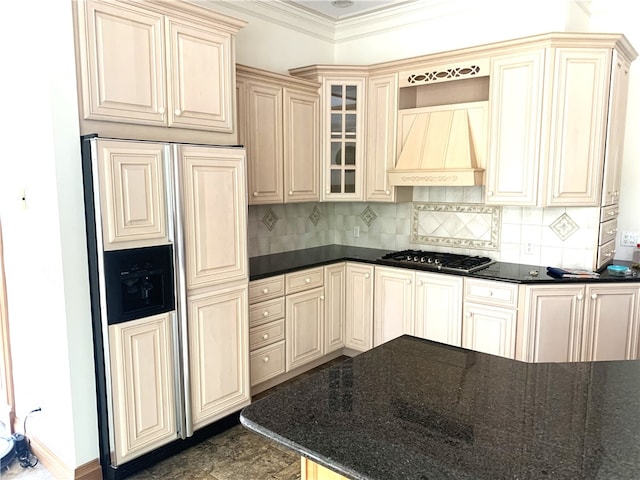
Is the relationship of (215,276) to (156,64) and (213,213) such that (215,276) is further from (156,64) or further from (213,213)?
(156,64)

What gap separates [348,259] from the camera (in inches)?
152

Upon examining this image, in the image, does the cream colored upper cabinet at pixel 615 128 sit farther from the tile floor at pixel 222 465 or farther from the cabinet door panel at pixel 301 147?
the tile floor at pixel 222 465

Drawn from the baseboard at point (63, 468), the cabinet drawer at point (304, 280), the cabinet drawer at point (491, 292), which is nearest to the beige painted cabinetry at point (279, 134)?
the cabinet drawer at point (304, 280)

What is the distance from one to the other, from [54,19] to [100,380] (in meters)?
1.72

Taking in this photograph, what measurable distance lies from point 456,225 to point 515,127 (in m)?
0.96

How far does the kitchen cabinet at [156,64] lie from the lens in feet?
7.01

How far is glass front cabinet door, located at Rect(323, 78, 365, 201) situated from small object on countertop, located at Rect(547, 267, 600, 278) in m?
1.59

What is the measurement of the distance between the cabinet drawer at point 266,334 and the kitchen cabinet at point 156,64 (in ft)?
4.50

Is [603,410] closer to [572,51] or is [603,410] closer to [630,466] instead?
[630,466]

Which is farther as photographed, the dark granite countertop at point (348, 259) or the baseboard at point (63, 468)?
the dark granite countertop at point (348, 259)

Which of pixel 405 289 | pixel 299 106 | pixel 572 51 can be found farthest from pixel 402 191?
pixel 572 51

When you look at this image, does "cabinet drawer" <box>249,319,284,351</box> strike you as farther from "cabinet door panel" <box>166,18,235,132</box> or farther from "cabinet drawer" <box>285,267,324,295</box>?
"cabinet door panel" <box>166,18,235,132</box>

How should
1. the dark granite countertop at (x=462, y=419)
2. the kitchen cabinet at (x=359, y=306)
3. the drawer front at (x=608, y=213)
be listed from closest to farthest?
1. the dark granite countertop at (x=462, y=419)
2. the drawer front at (x=608, y=213)
3. the kitchen cabinet at (x=359, y=306)

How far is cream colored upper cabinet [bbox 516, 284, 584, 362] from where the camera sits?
2.99 meters
